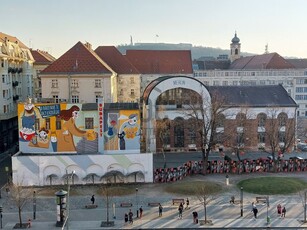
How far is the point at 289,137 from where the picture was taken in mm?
54875

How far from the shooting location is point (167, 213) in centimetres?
3519

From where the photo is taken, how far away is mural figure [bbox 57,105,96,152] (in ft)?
154

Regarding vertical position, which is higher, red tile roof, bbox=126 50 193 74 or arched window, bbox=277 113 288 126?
red tile roof, bbox=126 50 193 74

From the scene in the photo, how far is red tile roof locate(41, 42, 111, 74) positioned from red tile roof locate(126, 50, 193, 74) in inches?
1547

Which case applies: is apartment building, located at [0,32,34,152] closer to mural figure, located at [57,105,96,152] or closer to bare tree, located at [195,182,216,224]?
mural figure, located at [57,105,96,152]

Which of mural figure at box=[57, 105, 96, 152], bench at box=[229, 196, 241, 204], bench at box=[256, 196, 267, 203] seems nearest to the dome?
mural figure at box=[57, 105, 96, 152]

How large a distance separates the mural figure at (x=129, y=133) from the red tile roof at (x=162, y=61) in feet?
173

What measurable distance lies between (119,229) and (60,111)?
19.1 m

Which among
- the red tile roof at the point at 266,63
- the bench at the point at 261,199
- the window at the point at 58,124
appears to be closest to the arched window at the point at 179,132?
the window at the point at 58,124

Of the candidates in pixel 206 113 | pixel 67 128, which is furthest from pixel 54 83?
pixel 206 113

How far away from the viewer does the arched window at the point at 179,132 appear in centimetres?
6150

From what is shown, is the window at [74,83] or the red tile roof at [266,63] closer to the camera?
the window at [74,83]

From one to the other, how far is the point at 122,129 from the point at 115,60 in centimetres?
3345

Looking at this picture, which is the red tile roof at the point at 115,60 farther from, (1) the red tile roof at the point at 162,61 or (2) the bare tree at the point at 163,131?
(1) the red tile roof at the point at 162,61
